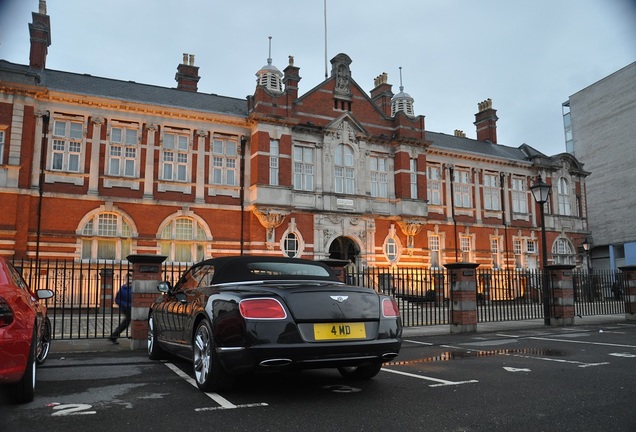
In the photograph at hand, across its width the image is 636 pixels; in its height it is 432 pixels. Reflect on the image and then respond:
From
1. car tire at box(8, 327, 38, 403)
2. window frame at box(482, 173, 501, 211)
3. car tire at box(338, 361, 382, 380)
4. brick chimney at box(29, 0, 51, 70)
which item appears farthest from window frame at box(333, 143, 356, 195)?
car tire at box(8, 327, 38, 403)

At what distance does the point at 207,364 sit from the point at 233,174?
68.7 feet

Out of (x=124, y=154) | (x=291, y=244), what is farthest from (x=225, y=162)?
(x=291, y=244)

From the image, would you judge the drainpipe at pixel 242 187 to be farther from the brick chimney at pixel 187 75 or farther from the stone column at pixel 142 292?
the stone column at pixel 142 292

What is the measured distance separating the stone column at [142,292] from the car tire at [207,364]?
4.43 meters

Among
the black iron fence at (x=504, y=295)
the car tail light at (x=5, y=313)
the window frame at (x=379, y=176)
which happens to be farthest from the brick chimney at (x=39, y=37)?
the car tail light at (x=5, y=313)

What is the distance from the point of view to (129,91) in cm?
2567

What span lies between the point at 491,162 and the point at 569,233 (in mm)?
8382

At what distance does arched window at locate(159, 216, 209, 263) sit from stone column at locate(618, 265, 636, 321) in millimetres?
17687

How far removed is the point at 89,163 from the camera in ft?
74.9

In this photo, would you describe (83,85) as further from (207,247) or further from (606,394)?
(606,394)

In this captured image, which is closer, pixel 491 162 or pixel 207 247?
pixel 207 247

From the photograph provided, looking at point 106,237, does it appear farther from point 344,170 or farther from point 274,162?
point 344,170

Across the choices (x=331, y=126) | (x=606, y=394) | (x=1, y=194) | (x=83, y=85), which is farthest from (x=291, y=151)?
(x=606, y=394)

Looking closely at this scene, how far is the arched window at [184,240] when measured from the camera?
941 inches
